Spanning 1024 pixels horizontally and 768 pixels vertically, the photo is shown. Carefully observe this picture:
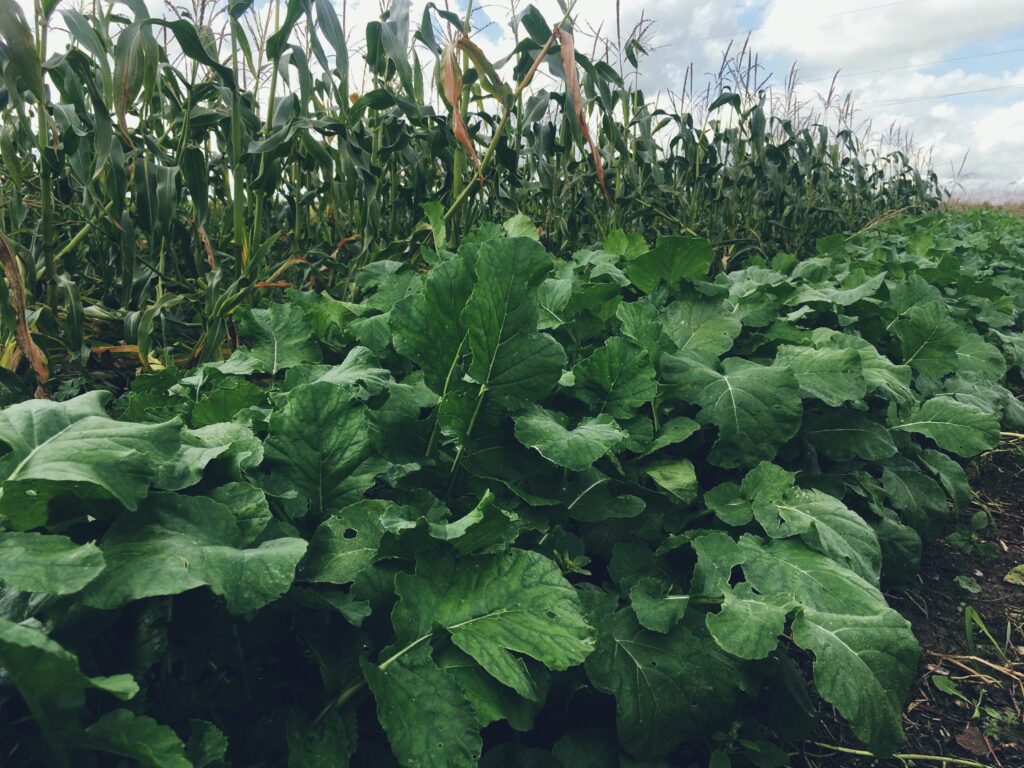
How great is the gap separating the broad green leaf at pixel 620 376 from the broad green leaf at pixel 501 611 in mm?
429

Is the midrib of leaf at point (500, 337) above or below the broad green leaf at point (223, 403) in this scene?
above

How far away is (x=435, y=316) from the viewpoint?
1093mm

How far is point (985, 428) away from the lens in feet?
5.37

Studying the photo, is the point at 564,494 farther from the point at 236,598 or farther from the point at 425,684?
the point at 236,598

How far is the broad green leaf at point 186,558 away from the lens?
674 mm

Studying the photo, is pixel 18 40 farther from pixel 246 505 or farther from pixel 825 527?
pixel 825 527

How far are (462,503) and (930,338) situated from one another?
1481 mm

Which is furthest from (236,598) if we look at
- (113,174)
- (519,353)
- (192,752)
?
(113,174)

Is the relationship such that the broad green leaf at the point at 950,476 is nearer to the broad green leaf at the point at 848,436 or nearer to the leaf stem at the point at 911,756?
the broad green leaf at the point at 848,436

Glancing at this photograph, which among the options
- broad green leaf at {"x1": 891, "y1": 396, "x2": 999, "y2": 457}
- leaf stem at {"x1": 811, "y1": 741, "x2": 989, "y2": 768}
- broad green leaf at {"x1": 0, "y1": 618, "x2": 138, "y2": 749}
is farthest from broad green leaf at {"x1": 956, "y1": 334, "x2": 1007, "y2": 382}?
broad green leaf at {"x1": 0, "y1": 618, "x2": 138, "y2": 749}

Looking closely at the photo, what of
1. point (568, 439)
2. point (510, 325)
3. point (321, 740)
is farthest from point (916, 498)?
point (321, 740)

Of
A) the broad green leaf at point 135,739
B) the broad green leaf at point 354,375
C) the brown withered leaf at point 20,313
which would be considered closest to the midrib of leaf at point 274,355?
the broad green leaf at point 354,375

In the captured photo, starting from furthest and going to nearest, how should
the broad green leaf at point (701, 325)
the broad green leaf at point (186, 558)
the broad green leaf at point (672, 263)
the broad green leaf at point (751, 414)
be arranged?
the broad green leaf at point (672, 263), the broad green leaf at point (701, 325), the broad green leaf at point (751, 414), the broad green leaf at point (186, 558)

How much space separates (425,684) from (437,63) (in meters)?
2.42
